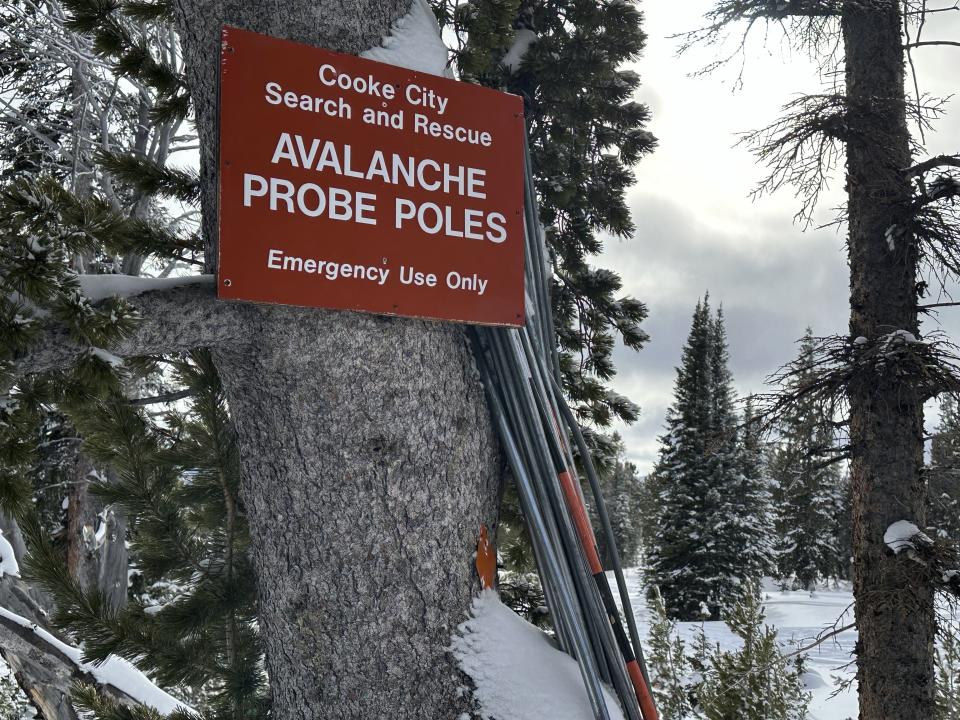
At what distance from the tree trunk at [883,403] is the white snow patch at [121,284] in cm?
576

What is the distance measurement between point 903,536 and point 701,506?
1776cm

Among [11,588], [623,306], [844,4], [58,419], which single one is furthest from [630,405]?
[58,419]

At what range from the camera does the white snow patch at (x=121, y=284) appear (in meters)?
1.82

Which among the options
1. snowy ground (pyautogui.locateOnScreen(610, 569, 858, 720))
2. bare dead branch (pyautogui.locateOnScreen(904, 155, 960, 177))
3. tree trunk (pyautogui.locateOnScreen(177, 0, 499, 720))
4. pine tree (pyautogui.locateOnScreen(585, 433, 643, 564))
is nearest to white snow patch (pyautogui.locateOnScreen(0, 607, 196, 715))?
tree trunk (pyautogui.locateOnScreen(177, 0, 499, 720))

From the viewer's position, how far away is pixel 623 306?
491cm

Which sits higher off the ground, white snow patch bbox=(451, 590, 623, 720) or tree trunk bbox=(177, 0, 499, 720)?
tree trunk bbox=(177, 0, 499, 720)

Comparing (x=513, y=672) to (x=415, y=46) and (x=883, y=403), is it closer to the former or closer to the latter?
(x=415, y=46)

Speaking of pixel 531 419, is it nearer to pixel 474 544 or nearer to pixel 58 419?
pixel 474 544

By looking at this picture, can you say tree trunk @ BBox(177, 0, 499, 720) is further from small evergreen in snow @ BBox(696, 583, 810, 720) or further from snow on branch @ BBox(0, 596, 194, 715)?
small evergreen in snow @ BBox(696, 583, 810, 720)

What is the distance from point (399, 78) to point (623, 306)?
3078 millimetres

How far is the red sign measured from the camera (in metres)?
1.92

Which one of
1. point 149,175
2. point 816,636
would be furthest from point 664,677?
point 149,175

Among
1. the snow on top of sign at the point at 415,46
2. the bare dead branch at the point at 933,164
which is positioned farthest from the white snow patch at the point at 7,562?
the bare dead branch at the point at 933,164

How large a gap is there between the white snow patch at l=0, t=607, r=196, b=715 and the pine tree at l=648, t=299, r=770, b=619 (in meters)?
19.7
